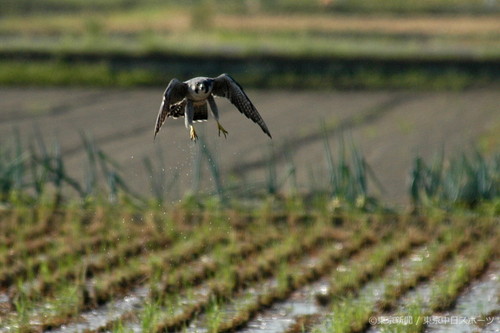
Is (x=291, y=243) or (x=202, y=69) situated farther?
(x=202, y=69)

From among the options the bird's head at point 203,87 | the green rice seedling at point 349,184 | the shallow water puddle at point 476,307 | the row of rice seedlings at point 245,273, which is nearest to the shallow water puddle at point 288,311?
the row of rice seedlings at point 245,273

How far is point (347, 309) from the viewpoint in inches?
181

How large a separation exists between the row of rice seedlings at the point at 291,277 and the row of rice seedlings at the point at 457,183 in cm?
40

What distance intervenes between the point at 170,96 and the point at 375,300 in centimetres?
199

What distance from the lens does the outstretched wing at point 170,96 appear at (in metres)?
3.13

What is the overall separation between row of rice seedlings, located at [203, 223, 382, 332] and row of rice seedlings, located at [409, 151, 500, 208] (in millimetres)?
397

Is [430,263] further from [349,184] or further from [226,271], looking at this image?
[226,271]

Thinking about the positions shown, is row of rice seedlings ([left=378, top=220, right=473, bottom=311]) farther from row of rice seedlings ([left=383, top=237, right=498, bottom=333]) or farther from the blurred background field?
the blurred background field

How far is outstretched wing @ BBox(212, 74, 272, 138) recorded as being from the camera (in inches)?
126

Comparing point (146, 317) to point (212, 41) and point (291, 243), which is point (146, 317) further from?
point (212, 41)

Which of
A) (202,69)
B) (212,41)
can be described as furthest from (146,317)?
(212,41)

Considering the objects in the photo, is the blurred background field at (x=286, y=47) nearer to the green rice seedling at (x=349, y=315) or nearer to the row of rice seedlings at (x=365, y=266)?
the row of rice seedlings at (x=365, y=266)

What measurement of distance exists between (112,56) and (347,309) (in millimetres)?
9405

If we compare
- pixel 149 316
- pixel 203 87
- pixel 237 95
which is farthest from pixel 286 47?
pixel 203 87
